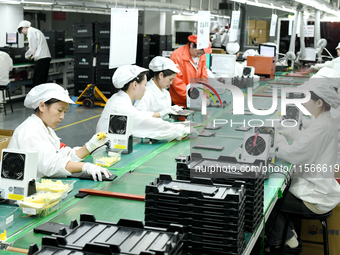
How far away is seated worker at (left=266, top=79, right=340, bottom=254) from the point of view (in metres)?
2.66

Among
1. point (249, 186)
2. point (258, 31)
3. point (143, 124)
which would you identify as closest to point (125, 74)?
point (143, 124)

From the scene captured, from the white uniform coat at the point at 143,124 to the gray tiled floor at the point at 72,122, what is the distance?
2.71m

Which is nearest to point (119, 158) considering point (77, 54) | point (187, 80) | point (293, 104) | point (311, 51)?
point (293, 104)

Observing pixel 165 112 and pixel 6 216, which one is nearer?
pixel 6 216

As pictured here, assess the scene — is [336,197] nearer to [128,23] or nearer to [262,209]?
[262,209]

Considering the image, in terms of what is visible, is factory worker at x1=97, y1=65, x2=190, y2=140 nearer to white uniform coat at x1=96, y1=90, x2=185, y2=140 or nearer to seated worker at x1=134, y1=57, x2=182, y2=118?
white uniform coat at x1=96, y1=90, x2=185, y2=140

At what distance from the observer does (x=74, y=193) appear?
7.46 feet

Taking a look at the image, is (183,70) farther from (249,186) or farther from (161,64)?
(249,186)

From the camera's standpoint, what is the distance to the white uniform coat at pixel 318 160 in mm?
2656

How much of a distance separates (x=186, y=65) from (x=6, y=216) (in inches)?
153

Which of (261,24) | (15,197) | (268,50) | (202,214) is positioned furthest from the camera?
(261,24)

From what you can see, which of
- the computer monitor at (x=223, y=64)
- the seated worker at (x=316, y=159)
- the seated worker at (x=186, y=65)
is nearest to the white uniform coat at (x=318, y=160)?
the seated worker at (x=316, y=159)

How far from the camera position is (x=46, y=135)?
2549 millimetres

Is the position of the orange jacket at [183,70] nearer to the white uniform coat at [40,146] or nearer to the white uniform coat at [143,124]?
the white uniform coat at [143,124]
